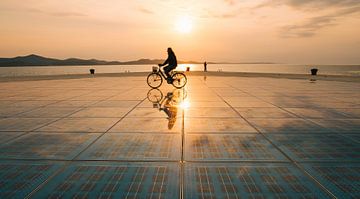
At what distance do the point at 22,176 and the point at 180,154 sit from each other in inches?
99.0

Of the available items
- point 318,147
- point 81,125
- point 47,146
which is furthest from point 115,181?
point 318,147

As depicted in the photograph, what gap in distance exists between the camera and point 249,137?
510 cm

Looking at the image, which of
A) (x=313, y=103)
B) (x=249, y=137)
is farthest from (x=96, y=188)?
(x=313, y=103)

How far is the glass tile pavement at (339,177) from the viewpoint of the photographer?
3041mm

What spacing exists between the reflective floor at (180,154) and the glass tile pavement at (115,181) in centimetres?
1

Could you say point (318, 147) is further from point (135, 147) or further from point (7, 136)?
point (7, 136)

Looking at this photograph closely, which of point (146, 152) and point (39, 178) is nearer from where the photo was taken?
point (39, 178)

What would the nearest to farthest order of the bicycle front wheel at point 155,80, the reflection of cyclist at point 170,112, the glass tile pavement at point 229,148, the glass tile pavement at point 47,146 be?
1. the glass tile pavement at point 229,148
2. the glass tile pavement at point 47,146
3. the reflection of cyclist at point 170,112
4. the bicycle front wheel at point 155,80

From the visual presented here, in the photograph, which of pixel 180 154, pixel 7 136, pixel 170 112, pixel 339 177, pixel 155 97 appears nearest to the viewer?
pixel 339 177

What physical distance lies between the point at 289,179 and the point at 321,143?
1929mm

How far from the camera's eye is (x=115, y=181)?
3303 mm

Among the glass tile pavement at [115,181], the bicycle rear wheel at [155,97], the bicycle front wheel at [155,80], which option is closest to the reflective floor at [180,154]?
the glass tile pavement at [115,181]

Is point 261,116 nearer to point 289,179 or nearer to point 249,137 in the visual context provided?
point 249,137

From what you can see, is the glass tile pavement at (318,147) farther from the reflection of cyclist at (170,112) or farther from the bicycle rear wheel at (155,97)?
the bicycle rear wheel at (155,97)
